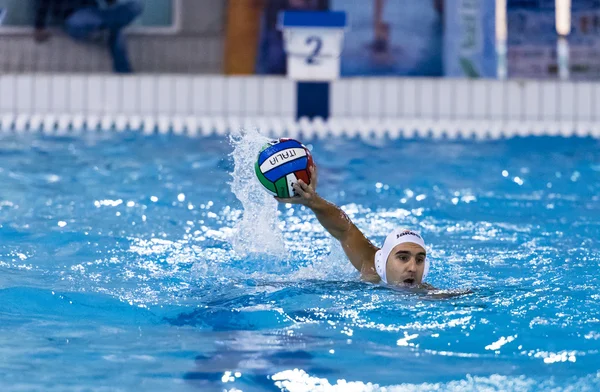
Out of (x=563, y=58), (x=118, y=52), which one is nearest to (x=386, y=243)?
(x=563, y=58)

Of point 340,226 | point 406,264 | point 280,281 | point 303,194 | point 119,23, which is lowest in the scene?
point 280,281

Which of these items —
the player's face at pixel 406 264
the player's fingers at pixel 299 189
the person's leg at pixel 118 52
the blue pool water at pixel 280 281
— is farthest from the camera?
the person's leg at pixel 118 52

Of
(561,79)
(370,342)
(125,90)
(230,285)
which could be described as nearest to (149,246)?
(230,285)

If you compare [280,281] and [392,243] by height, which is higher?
[392,243]

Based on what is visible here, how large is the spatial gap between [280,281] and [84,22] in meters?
6.49

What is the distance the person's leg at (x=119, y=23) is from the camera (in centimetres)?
980

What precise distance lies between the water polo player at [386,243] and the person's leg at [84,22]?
259 inches

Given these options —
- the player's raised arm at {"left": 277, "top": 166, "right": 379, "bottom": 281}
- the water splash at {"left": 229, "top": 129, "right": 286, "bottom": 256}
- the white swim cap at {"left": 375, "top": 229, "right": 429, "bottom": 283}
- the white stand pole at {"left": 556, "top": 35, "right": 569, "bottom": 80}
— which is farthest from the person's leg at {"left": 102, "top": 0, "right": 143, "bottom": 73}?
the white swim cap at {"left": 375, "top": 229, "right": 429, "bottom": 283}

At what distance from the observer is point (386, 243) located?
151 inches

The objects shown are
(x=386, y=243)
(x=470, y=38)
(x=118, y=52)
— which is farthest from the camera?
(x=118, y=52)

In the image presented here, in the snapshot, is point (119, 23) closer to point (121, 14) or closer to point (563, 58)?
point (121, 14)

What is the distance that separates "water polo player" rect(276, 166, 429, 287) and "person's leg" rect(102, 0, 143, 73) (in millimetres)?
6311

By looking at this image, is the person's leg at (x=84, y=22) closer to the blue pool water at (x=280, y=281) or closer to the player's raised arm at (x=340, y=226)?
the blue pool water at (x=280, y=281)

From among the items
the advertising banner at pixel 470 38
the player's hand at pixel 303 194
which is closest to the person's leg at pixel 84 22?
the advertising banner at pixel 470 38
